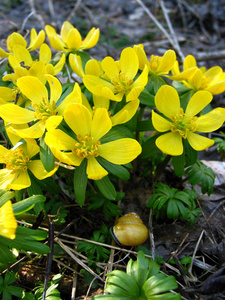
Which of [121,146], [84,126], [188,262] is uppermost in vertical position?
[84,126]

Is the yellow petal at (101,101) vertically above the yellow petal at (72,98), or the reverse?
the yellow petal at (72,98)

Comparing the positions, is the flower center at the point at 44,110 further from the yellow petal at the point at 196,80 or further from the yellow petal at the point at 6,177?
the yellow petal at the point at 196,80

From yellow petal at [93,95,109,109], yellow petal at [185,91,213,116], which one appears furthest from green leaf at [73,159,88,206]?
yellow petal at [185,91,213,116]

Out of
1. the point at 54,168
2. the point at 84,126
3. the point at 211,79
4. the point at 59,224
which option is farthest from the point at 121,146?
the point at 211,79

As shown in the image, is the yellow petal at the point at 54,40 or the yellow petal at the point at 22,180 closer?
the yellow petal at the point at 22,180

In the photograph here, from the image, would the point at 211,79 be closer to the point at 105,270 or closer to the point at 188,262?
the point at 188,262

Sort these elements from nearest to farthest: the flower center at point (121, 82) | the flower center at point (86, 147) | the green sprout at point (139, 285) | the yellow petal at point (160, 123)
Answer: the green sprout at point (139, 285) < the flower center at point (86, 147) < the yellow petal at point (160, 123) < the flower center at point (121, 82)

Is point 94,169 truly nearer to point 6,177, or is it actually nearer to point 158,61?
point 6,177

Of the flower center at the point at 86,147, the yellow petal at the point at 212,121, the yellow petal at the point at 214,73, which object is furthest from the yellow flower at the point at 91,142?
the yellow petal at the point at 214,73
